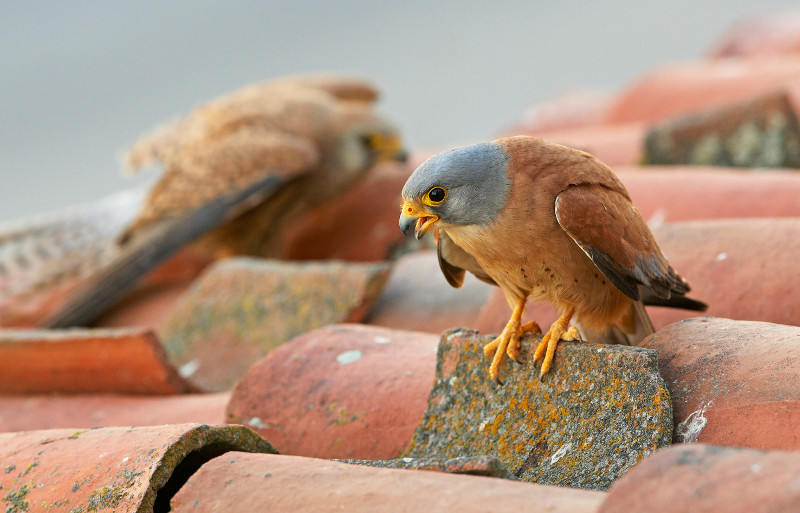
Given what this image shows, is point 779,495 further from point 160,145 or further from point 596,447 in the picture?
point 160,145

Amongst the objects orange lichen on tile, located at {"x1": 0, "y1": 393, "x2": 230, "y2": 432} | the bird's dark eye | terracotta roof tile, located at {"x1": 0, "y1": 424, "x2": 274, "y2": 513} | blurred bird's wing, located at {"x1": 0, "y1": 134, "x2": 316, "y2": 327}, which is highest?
the bird's dark eye

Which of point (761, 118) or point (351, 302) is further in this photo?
point (761, 118)

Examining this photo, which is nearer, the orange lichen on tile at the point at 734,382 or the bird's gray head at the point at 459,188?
the orange lichen on tile at the point at 734,382

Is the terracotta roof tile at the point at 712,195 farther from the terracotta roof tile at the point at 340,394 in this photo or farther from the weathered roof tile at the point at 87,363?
the weathered roof tile at the point at 87,363

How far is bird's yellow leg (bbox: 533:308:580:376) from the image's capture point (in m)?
1.77

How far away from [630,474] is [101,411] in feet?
6.40

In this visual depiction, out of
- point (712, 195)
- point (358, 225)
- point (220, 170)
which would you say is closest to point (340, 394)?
point (712, 195)

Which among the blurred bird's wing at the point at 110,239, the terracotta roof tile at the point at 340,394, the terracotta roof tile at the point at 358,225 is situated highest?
the terracotta roof tile at the point at 340,394

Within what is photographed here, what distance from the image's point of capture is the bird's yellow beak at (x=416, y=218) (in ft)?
6.21

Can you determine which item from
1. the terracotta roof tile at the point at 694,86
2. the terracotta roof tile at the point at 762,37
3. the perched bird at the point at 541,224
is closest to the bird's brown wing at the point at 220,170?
the terracotta roof tile at the point at 694,86

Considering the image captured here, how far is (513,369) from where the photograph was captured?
6.05ft

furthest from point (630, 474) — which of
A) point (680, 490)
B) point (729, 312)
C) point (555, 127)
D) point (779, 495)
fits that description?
point (555, 127)

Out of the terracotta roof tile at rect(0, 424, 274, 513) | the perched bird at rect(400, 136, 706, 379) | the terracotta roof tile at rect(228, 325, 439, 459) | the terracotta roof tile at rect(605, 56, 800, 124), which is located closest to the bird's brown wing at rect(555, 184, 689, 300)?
the perched bird at rect(400, 136, 706, 379)

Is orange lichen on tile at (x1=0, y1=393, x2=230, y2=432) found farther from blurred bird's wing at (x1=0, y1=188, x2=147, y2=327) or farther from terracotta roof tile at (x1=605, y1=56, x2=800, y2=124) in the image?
terracotta roof tile at (x1=605, y1=56, x2=800, y2=124)
